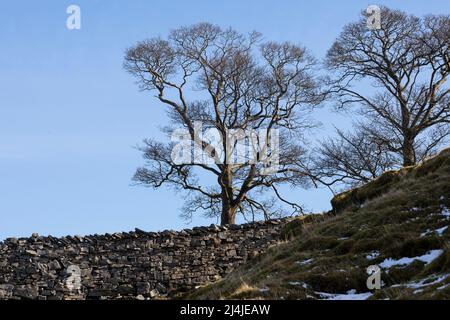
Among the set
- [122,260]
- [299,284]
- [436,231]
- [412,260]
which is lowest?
[299,284]

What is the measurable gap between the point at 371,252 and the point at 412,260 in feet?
3.60

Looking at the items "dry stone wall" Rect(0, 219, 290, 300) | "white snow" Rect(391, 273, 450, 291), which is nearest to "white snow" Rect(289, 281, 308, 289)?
"white snow" Rect(391, 273, 450, 291)

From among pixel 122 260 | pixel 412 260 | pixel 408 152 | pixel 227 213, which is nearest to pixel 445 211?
pixel 412 260

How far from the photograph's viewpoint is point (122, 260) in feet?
68.4

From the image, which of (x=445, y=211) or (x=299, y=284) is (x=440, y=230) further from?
(x=299, y=284)

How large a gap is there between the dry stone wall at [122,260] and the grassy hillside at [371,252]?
4174mm

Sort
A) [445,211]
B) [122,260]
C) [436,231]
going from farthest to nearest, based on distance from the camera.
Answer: [122,260]
[445,211]
[436,231]

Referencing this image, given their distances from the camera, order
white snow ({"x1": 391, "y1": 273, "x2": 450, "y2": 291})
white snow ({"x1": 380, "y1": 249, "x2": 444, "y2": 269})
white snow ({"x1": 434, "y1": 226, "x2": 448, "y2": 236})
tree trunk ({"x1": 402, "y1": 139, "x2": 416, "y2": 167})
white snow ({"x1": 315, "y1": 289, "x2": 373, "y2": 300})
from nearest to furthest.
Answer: white snow ({"x1": 391, "y1": 273, "x2": 450, "y2": 291})
white snow ({"x1": 315, "y1": 289, "x2": 373, "y2": 300})
white snow ({"x1": 380, "y1": 249, "x2": 444, "y2": 269})
white snow ({"x1": 434, "y1": 226, "x2": 448, "y2": 236})
tree trunk ({"x1": 402, "y1": 139, "x2": 416, "y2": 167})

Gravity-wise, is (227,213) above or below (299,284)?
above

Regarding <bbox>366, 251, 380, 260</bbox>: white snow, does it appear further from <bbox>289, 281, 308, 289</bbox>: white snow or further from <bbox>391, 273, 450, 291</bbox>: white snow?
<bbox>391, 273, 450, 291</bbox>: white snow

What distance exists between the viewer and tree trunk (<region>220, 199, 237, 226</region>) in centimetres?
2928

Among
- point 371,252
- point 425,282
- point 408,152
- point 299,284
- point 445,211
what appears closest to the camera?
point 425,282

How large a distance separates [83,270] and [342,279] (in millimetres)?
10388

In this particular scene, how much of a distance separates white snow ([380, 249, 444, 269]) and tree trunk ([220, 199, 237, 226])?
1671cm
